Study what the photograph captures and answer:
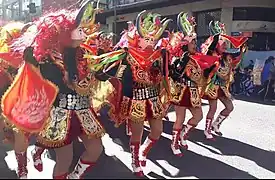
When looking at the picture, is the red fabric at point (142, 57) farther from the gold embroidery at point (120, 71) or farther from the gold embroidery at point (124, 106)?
the gold embroidery at point (124, 106)

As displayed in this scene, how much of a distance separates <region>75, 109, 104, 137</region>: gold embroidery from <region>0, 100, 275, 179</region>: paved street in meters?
0.35

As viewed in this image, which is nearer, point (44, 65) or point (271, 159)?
point (44, 65)

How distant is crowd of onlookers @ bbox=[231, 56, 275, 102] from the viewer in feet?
38.6

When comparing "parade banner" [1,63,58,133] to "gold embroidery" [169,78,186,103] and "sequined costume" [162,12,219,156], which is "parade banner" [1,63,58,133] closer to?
"sequined costume" [162,12,219,156]

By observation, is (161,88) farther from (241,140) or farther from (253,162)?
(241,140)

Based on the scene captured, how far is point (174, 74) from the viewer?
5223 mm

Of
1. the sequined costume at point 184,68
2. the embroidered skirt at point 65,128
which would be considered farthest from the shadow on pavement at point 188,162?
the embroidered skirt at point 65,128

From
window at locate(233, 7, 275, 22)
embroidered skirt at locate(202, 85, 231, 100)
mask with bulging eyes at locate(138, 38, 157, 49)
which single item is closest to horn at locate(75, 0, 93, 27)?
mask with bulging eyes at locate(138, 38, 157, 49)

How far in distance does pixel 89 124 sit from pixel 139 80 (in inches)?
43.4

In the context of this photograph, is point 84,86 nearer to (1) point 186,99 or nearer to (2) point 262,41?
(1) point 186,99

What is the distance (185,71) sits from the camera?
517 centimetres

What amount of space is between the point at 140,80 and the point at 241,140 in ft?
9.16

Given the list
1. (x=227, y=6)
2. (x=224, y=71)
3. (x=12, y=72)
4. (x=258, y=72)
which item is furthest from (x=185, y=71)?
(x=227, y=6)

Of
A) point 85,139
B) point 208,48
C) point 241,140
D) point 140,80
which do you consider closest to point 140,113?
point 140,80
